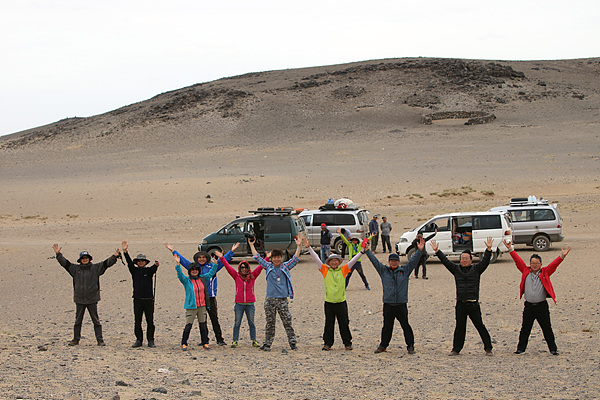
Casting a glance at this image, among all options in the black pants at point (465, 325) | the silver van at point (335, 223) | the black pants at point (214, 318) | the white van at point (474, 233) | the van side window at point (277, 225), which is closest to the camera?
the black pants at point (465, 325)

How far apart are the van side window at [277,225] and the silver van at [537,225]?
8263 millimetres

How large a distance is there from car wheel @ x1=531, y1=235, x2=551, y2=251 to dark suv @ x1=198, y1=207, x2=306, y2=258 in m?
8.64

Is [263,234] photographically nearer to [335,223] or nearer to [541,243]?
[335,223]

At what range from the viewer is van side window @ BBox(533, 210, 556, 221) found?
80.1ft

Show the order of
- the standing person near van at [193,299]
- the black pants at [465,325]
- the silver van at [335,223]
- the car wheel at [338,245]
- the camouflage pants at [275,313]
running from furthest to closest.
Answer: the silver van at [335,223]
the car wheel at [338,245]
the standing person near van at [193,299]
the camouflage pants at [275,313]
the black pants at [465,325]

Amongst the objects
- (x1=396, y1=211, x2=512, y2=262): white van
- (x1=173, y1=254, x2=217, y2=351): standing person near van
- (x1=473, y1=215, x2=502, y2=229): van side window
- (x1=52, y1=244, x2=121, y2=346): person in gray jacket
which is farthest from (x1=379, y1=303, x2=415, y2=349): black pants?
(x1=473, y1=215, x2=502, y2=229): van side window

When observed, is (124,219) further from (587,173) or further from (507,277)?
(587,173)

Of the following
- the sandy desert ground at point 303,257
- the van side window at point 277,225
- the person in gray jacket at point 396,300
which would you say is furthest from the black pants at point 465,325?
the van side window at point 277,225

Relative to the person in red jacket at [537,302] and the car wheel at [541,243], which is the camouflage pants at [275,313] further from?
the car wheel at [541,243]

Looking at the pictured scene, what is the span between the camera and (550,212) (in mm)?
24453

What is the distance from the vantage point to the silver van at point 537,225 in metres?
24.4

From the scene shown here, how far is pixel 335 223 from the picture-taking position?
88.0 ft

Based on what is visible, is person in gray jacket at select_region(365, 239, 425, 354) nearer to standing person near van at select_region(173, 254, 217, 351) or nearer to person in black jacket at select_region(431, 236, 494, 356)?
person in black jacket at select_region(431, 236, 494, 356)

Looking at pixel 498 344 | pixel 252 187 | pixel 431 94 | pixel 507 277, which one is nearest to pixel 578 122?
pixel 431 94
